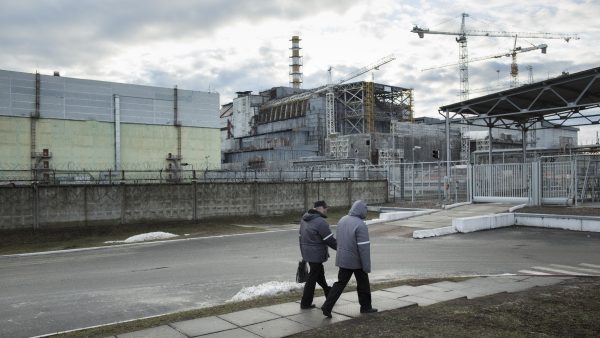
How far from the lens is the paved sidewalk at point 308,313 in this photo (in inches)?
264

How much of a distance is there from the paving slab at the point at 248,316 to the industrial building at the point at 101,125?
31.4 m

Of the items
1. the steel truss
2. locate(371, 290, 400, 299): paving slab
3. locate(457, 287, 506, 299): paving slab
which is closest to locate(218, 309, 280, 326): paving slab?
locate(371, 290, 400, 299): paving slab

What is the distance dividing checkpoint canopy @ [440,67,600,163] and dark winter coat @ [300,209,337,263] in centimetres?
1861

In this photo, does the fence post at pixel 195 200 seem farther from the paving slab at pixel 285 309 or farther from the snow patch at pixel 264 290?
the paving slab at pixel 285 309

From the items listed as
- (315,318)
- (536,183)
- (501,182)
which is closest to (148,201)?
(501,182)

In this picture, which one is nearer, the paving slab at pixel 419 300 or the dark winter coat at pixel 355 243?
the dark winter coat at pixel 355 243

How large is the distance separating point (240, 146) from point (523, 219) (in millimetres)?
68397

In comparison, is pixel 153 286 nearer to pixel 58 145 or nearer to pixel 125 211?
pixel 125 211

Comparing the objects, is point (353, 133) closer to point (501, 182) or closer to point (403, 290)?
point (501, 182)

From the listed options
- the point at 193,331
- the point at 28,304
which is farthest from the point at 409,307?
the point at 28,304

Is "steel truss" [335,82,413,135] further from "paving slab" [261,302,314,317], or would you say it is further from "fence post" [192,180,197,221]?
"paving slab" [261,302,314,317]

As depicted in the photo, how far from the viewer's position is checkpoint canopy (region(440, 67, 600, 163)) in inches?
895

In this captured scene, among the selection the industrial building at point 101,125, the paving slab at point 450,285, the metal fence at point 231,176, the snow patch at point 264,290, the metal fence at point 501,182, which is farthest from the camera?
the industrial building at point 101,125

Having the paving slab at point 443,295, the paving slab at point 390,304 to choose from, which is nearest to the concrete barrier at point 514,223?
the paving slab at point 443,295
